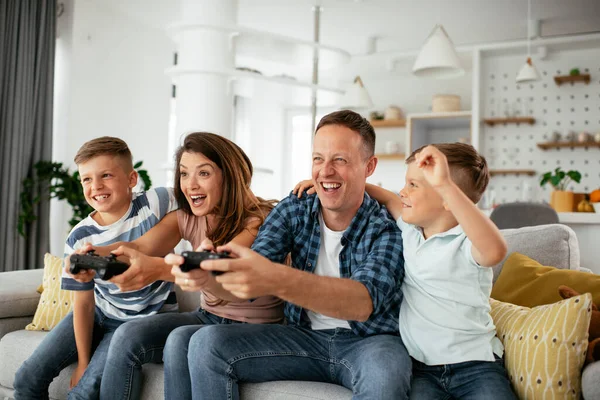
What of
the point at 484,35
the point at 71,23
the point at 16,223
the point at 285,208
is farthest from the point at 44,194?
the point at 484,35

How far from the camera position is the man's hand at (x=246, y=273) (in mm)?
1177

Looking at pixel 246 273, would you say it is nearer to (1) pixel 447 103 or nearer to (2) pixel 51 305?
(2) pixel 51 305

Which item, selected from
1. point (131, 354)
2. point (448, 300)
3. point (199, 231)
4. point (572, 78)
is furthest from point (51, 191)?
point (572, 78)

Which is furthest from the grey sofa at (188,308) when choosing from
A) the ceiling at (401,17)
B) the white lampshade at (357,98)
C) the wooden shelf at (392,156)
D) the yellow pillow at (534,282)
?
the wooden shelf at (392,156)

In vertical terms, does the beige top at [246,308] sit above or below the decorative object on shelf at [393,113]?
below

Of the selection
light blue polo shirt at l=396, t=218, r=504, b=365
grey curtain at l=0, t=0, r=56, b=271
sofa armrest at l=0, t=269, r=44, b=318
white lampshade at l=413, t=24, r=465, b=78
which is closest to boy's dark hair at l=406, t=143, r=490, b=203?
light blue polo shirt at l=396, t=218, r=504, b=365

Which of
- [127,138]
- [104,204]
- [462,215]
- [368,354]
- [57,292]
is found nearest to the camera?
[462,215]

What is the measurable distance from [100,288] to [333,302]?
101 cm

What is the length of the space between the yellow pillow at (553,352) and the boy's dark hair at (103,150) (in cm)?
135

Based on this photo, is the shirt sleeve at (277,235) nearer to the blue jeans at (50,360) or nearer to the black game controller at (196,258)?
the black game controller at (196,258)

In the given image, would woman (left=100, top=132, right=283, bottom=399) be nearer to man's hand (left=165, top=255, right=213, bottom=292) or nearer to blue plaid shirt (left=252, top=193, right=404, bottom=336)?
blue plaid shirt (left=252, top=193, right=404, bottom=336)

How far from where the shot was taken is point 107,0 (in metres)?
5.80

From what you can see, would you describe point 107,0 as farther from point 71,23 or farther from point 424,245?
point 424,245

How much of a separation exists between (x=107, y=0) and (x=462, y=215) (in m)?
5.35
